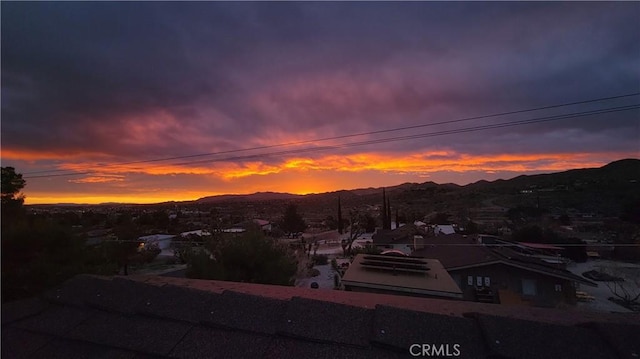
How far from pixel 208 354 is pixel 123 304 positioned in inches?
47.9

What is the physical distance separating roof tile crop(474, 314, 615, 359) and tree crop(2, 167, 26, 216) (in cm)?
503

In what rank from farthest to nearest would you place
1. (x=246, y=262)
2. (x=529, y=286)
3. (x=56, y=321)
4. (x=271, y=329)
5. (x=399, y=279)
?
(x=529, y=286) → (x=246, y=262) → (x=399, y=279) → (x=56, y=321) → (x=271, y=329)

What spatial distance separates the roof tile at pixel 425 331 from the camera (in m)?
2.25

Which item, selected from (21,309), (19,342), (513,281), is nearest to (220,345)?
(19,342)

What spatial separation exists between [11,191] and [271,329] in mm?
4092

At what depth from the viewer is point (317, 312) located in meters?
2.60

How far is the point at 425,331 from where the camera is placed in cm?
236

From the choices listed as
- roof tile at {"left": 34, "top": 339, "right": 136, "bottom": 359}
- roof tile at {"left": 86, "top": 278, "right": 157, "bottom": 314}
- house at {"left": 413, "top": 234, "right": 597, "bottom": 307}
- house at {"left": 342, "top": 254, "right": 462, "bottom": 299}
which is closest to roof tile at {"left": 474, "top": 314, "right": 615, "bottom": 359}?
roof tile at {"left": 34, "top": 339, "right": 136, "bottom": 359}

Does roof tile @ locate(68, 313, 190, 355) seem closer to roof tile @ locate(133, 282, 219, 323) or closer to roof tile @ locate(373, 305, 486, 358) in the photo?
roof tile @ locate(133, 282, 219, 323)

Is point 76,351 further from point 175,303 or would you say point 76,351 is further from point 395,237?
point 395,237

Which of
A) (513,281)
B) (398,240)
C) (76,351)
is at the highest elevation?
(76,351)

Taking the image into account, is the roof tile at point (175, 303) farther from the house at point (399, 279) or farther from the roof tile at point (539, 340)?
the house at point (399, 279)

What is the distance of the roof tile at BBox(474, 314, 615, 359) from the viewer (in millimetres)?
2139

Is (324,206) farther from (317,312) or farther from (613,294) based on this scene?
(317,312)
